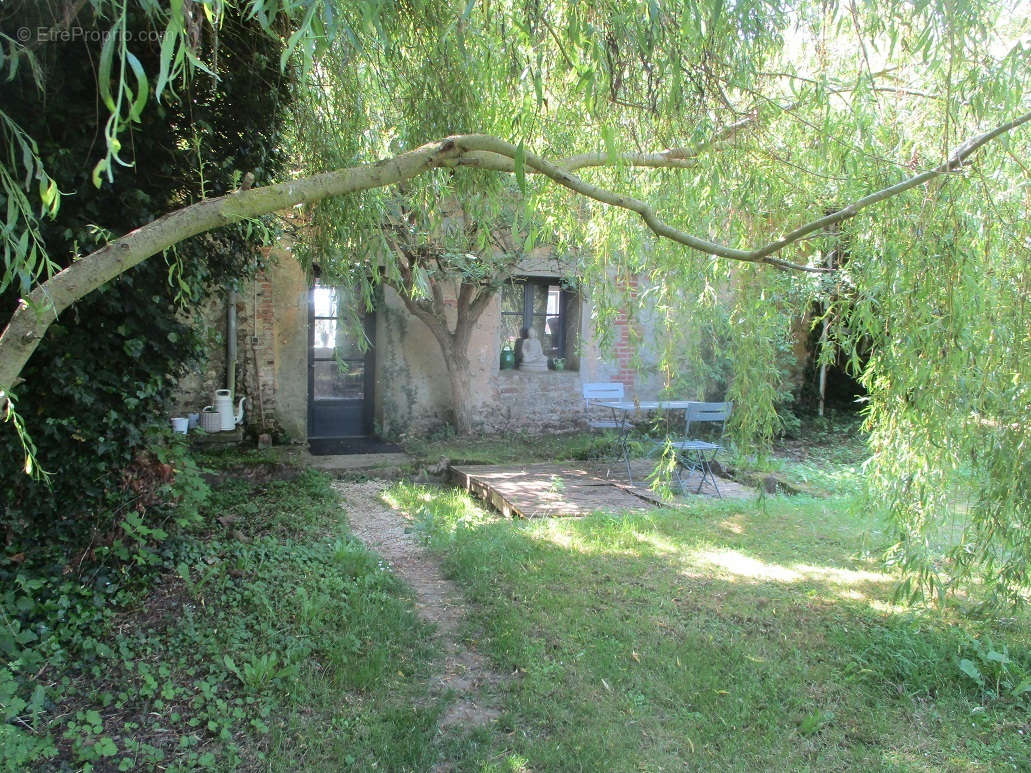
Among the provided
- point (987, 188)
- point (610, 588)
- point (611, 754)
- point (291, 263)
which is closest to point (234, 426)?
point (291, 263)

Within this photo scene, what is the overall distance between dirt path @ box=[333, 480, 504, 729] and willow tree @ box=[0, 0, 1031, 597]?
6.66 ft

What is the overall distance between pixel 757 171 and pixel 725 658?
279 cm

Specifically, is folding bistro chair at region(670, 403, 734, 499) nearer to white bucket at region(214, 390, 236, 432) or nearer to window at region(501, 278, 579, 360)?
window at region(501, 278, 579, 360)

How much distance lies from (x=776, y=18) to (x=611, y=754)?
3.83 metres

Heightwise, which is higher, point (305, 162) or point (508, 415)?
point (305, 162)

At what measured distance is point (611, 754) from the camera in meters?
2.84

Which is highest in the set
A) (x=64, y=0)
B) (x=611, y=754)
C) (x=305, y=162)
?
(x=64, y=0)

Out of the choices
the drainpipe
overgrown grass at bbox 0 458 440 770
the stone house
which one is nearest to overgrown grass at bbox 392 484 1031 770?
overgrown grass at bbox 0 458 440 770

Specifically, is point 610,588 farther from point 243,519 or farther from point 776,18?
point 776,18

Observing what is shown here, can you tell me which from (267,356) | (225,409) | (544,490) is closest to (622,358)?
(544,490)

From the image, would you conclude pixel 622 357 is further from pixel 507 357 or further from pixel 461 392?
pixel 461 392

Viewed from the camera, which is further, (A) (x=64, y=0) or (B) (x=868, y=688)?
(B) (x=868, y=688)

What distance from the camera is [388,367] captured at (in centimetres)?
923

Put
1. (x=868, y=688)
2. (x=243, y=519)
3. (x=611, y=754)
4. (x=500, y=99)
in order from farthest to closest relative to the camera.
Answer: (x=243, y=519) → (x=500, y=99) → (x=868, y=688) → (x=611, y=754)
